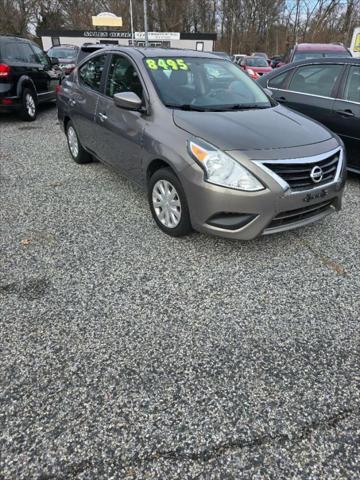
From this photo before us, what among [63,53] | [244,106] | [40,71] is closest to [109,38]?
[63,53]

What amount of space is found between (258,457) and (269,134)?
250 cm

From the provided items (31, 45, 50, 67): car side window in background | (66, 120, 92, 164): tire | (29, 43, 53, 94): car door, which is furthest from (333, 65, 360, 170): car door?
(31, 45, 50, 67): car side window in background

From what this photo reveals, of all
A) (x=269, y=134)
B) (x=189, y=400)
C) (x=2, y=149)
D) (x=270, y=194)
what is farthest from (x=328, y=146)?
(x=2, y=149)

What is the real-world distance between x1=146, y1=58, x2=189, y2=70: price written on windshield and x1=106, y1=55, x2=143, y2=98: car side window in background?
19cm

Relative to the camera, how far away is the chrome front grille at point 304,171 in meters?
2.97

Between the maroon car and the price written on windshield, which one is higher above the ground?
the price written on windshield

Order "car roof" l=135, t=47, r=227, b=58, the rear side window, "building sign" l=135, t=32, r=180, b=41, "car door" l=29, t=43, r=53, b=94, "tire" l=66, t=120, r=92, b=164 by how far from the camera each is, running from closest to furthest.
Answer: "car roof" l=135, t=47, r=227, b=58 < "tire" l=66, t=120, r=92, b=164 < the rear side window < "car door" l=29, t=43, r=53, b=94 < "building sign" l=135, t=32, r=180, b=41

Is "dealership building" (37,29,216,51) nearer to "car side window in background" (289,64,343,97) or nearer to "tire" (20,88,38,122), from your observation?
"tire" (20,88,38,122)

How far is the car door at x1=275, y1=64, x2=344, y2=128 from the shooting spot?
520 centimetres

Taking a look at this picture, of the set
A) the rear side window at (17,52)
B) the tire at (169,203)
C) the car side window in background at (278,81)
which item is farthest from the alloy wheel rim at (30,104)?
the tire at (169,203)

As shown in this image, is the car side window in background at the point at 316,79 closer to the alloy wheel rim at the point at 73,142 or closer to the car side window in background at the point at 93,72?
the car side window in background at the point at 93,72

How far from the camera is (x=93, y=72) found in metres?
4.90

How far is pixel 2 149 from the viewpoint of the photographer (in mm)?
6852

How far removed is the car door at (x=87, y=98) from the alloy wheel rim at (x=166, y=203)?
1686mm
